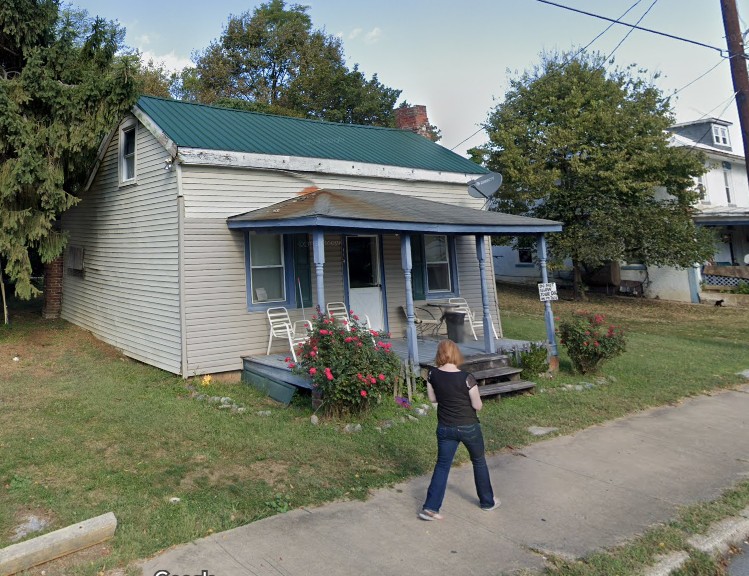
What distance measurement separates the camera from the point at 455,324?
9.98m

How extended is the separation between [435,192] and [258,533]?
905 cm

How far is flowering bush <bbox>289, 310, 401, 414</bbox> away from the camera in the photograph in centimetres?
629

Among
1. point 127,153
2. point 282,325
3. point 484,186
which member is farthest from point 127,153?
point 484,186

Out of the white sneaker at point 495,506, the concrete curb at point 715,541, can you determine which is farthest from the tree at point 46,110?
the concrete curb at point 715,541

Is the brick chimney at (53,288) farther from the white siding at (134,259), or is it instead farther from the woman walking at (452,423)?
the woman walking at (452,423)

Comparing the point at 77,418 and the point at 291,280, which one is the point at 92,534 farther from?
the point at 291,280

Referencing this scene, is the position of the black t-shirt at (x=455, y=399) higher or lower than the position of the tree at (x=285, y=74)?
lower

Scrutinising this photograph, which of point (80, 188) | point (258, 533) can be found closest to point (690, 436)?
point (258, 533)

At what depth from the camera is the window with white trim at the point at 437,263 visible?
11443mm

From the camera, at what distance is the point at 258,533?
3924 millimetres

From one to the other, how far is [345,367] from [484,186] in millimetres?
6293

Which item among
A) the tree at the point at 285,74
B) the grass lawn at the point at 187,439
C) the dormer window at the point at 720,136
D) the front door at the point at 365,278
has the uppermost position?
Answer: the tree at the point at 285,74

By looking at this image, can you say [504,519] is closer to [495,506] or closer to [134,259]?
[495,506]

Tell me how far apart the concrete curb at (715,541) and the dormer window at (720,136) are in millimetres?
28592
